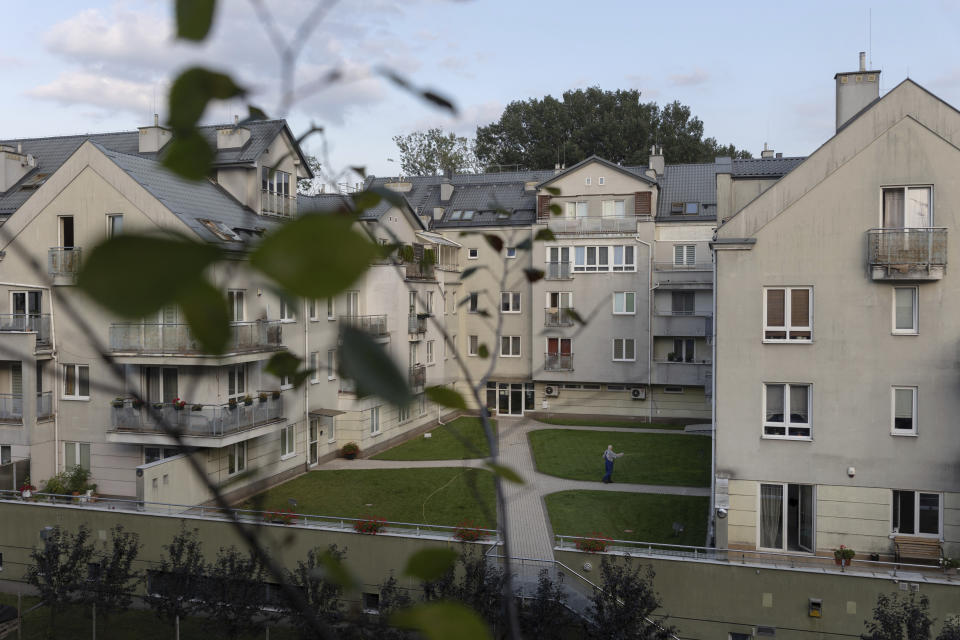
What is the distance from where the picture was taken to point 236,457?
23.5m

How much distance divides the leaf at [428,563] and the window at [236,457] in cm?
2297

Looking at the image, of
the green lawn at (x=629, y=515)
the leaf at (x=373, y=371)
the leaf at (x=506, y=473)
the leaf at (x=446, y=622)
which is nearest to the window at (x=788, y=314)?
the green lawn at (x=629, y=515)

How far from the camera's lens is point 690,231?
127 ft

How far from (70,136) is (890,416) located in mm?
31837

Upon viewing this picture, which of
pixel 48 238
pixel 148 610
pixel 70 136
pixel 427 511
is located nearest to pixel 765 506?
pixel 427 511

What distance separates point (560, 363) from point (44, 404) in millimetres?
23830

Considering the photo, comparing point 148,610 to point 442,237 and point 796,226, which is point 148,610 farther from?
point 442,237

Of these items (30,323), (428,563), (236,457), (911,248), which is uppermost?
(911,248)

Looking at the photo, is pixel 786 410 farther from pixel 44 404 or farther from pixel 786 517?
pixel 44 404

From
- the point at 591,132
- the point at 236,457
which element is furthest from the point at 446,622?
the point at 591,132

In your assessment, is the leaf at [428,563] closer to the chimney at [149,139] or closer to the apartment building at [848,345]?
the apartment building at [848,345]

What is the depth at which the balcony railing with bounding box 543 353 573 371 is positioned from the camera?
39.1 metres

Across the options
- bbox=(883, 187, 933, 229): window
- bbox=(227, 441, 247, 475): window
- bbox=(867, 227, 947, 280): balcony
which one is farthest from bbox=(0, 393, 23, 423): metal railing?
bbox=(883, 187, 933, 229): window

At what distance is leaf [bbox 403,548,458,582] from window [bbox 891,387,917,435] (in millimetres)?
18412
